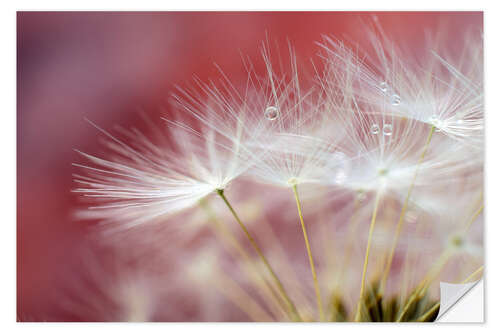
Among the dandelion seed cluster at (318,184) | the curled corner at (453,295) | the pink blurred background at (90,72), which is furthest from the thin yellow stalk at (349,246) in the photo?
the pink blurred background at (90,72)

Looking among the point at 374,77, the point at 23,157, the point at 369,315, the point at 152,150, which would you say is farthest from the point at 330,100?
the point at 23,157

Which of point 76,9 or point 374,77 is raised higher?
point 76,9

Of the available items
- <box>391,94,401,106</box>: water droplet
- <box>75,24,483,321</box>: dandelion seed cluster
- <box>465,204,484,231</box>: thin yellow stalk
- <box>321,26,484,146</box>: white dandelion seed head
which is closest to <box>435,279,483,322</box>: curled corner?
<box>75,24,483,321</box>: dandelion seed cluster

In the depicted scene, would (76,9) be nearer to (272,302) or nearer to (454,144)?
(272,302)

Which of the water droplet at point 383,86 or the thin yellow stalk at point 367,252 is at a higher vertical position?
the water droplet at point 383,86

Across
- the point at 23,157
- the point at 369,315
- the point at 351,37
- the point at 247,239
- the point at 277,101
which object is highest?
the point at 351,37

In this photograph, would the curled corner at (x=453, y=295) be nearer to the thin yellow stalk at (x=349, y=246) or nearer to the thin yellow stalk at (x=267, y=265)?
the thin yellow stalk at (x=349, y=246)

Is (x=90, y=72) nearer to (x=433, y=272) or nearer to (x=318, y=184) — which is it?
(x=318, y=184)
